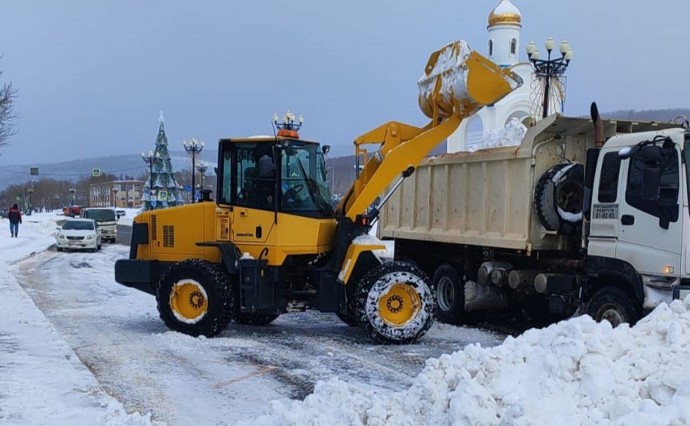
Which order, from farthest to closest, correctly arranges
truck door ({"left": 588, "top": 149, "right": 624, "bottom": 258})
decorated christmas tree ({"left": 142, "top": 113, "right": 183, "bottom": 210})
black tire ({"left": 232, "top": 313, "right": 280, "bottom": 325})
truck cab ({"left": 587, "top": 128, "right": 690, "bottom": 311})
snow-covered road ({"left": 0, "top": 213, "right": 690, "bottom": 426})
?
decorated christmas tree ({"left": 142, "top": 113, "right": 183, "bottom": 210})
black tire ({"left": 232, "top": 313, "right": 280, "bottom": 325})
truck door ({"left": 588, "top": 149, "right": 624, "bottom": 258})
truck cab ({"left": 587, "top": 128, "right": 690, "bottom": 311})
snow-covered road ({"left": 0, "top": 213, "right": 690, "bottom": 426})

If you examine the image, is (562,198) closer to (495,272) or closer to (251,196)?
(495,272)

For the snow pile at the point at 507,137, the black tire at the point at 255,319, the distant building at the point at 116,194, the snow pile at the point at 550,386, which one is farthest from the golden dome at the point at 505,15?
the distant building at the point at 116,194

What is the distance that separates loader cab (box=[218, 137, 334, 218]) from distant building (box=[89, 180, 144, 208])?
121 metres

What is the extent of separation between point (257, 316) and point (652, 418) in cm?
722

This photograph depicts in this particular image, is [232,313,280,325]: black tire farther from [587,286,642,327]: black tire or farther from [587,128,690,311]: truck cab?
[587,128,690,311]: truck cab

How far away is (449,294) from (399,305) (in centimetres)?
252

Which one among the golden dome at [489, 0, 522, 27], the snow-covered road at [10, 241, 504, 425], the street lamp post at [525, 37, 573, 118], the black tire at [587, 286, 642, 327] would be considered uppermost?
the golden dome at [489, 0, 522, 27]

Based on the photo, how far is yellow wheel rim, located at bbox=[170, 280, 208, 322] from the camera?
31.0ft

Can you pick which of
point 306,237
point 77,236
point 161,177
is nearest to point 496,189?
point 306,237

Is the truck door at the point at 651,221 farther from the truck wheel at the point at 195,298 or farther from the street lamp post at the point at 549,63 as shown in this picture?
the street lamp post at the point at 549,63

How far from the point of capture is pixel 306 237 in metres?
9.54

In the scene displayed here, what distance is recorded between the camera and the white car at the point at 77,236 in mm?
26734

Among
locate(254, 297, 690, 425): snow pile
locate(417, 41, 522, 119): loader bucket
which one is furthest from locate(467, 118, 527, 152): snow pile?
locate(254, 297, 690, 425): snow pile

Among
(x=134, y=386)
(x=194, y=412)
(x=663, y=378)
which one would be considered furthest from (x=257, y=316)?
(x=663, y=378)
